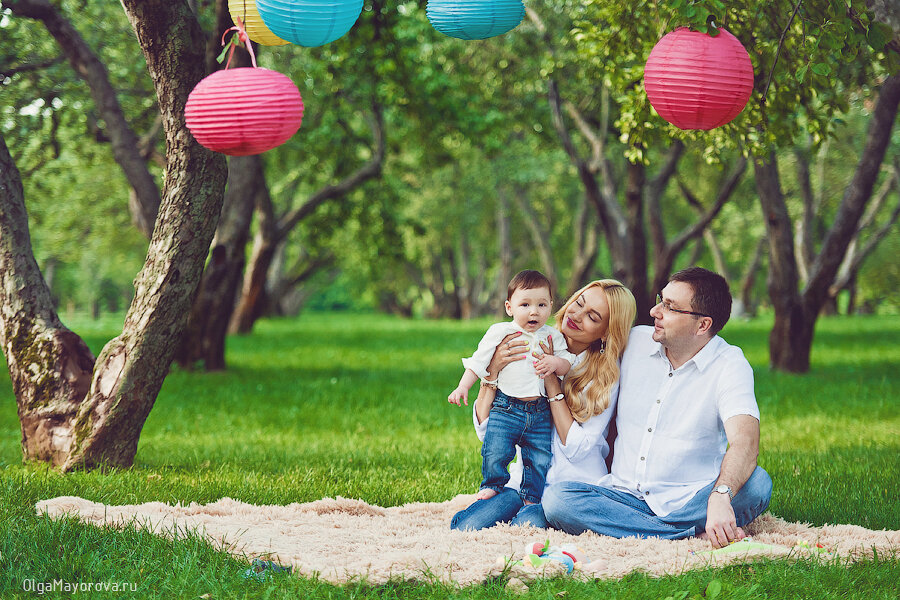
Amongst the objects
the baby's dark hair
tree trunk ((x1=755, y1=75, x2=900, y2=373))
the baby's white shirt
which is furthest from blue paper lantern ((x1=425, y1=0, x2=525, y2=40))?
tree trunk ((x1=755, y1=75, x2=900, y2=373))

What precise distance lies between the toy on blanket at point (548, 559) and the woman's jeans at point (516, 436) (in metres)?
0.72

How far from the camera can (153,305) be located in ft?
20.2

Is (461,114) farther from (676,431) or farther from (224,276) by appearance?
(676,431)

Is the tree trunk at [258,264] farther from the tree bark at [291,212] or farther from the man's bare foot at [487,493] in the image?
the man's bare foot at [487,493]

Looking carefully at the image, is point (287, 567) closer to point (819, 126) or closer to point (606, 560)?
point (606, 560)

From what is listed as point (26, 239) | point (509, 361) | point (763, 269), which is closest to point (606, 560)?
point (509, 361)

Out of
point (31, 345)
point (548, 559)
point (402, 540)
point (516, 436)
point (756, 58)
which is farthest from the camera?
point (31, 345)

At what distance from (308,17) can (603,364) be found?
7.90 feet

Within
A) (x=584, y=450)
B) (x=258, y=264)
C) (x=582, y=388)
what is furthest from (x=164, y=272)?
(x=258, y=264)

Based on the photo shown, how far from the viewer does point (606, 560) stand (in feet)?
13.8

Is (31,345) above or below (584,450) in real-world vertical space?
above

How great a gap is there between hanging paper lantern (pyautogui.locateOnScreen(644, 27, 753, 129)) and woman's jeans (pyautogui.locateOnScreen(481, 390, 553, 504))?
181 cm

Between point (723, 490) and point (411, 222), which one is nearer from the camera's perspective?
point (723, 490)

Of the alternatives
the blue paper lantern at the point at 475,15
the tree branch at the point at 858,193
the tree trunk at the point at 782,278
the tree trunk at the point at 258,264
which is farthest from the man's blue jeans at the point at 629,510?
the tree trunk at the point at 258,264
